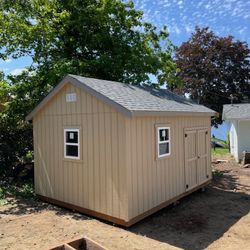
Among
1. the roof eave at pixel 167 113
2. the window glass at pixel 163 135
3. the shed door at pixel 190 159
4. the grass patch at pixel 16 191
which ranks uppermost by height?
the roof eave at pixel 167 113

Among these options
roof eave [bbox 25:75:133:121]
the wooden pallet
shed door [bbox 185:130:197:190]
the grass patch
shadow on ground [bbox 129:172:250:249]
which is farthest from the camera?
the grass patch

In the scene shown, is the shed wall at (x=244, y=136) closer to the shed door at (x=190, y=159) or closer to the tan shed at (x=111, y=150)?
the shed door at (x=190, y=159)

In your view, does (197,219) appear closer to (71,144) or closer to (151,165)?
(151,165)

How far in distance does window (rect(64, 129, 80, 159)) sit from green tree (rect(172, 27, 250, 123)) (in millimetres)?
24077

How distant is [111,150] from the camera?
7086mm

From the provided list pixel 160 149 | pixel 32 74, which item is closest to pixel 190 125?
pixel 160 149

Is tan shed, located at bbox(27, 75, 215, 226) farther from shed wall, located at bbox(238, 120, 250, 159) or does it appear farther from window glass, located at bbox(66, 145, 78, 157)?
shed wall, located at bbox(238, 120, 250, 159)

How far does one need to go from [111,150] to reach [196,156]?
382 cm

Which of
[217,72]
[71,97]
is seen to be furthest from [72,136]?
[217,72]

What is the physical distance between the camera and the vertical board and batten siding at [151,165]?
692cm

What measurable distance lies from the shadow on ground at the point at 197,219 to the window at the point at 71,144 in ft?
7.90

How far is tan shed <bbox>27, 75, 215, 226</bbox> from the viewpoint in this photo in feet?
22.7

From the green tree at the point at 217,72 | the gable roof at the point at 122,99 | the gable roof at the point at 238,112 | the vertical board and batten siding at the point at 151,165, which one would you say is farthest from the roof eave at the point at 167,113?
the green tree at the point at 217,72

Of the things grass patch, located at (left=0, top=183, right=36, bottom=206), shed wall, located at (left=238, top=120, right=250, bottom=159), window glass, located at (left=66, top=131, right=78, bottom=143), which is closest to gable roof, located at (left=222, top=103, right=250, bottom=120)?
shed wall, located at (left=238, top=120, right=250, bottom=159)
